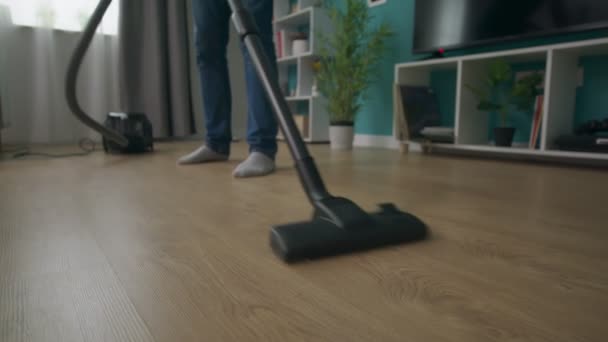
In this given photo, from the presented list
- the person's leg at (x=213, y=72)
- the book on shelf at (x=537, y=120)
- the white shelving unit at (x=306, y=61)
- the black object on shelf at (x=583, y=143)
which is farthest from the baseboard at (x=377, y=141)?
the person's leg at (x=213, y=72)

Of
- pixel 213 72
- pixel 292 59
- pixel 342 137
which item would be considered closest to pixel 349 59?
pixel 342 137

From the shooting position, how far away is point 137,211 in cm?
89

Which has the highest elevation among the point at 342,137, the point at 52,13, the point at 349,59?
the point at 52,13

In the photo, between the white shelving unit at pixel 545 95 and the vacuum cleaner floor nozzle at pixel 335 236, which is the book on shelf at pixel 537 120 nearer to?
the white shelving unit at pixel 545 95

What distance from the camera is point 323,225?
0.60 meters

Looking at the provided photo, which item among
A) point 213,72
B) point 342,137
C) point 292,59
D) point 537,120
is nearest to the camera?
point 213,72

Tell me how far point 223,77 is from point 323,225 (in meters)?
1.27

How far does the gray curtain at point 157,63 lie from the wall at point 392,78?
1.43 m

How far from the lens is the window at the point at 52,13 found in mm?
2854

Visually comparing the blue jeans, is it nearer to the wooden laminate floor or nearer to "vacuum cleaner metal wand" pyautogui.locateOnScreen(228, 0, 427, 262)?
the wooden laminate floor

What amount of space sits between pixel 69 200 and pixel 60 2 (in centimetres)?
255

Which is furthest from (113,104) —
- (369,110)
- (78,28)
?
(369,110)

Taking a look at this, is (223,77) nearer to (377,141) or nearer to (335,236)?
(335,236)

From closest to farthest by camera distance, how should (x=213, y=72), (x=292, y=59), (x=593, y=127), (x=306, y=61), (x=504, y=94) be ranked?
(x=213, y=72), (x=593, y=127), (x=504, y=94), (x=306, y=61), (x=292, y=59)
